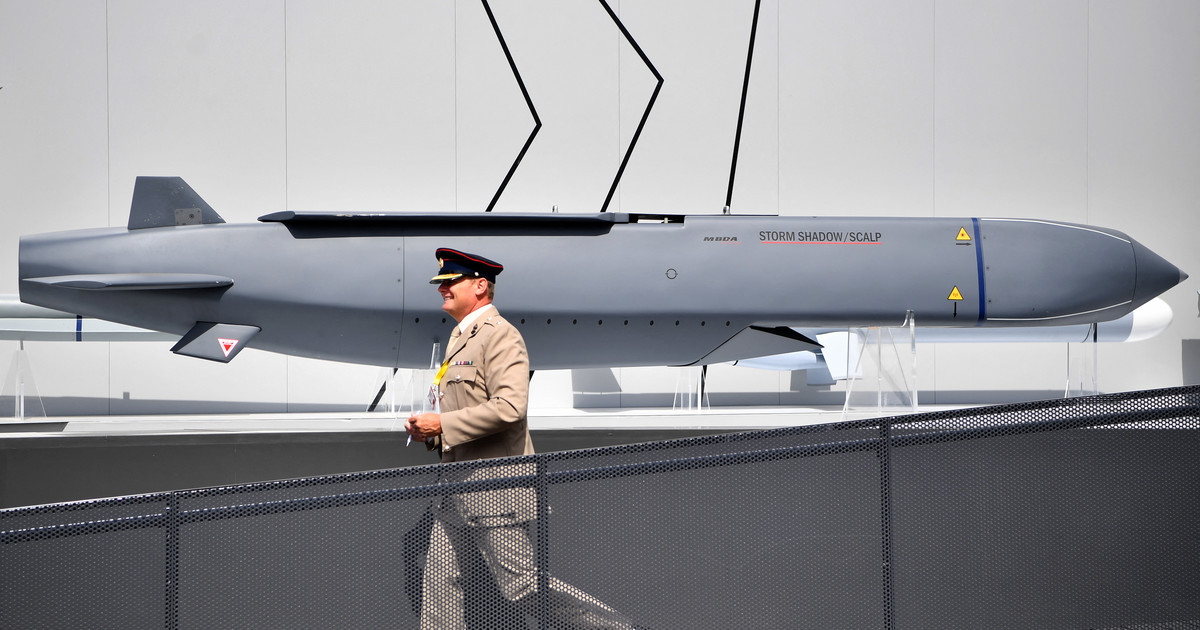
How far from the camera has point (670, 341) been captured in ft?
13.9

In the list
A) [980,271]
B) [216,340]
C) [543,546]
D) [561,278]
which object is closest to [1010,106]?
[980,271]

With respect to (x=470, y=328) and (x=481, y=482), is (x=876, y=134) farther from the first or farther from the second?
(x=481, y=482)

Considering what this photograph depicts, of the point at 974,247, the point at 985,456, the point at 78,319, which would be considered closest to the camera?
the point at 985,456

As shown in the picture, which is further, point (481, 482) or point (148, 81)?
point (148, 81)

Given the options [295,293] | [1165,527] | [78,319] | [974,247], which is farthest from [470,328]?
[78,319]

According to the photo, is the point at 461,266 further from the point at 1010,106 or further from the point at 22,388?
the point at 1010,106

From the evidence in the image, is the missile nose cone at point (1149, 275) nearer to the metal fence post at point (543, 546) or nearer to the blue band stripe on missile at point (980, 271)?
the blue band stripe on missile at point (980, 271)

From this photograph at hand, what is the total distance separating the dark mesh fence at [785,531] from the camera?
1.59 m

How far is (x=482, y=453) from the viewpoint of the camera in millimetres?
2041

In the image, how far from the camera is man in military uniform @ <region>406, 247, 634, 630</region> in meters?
1.62

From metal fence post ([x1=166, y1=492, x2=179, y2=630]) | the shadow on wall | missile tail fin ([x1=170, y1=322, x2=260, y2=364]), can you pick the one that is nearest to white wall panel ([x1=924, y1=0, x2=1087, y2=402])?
the shadow on wall

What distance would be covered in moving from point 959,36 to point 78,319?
7212 millimetres

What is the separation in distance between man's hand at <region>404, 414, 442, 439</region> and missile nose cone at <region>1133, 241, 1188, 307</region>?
169 inches

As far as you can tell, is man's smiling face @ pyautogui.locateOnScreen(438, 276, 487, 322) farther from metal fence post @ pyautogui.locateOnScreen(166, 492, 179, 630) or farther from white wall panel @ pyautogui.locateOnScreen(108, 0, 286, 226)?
white wall panel @ pyautogui.locateOnScreen(108, 0, 286, 226)
